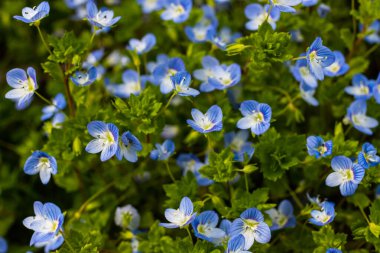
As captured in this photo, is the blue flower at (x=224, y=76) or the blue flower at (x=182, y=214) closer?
the blue flower at (x=182, y=214)

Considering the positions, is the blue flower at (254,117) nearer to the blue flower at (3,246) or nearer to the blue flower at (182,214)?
the blue flower at (182,214)

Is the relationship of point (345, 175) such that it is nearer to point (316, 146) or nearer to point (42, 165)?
point (316, 146)

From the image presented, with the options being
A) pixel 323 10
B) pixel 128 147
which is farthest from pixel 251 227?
pixel 323 10

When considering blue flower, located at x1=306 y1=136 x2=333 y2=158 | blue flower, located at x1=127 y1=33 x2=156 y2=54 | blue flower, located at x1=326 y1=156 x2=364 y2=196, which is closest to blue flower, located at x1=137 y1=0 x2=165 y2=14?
blue flower, located at x1=127 y1=33 x2=156 y2=54

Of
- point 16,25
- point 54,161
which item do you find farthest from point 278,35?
point 16,25

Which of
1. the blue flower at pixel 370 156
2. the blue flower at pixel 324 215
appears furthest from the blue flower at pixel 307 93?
the blue flower at pixel 324 215

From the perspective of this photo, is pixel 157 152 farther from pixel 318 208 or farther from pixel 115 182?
pixel 318 208
